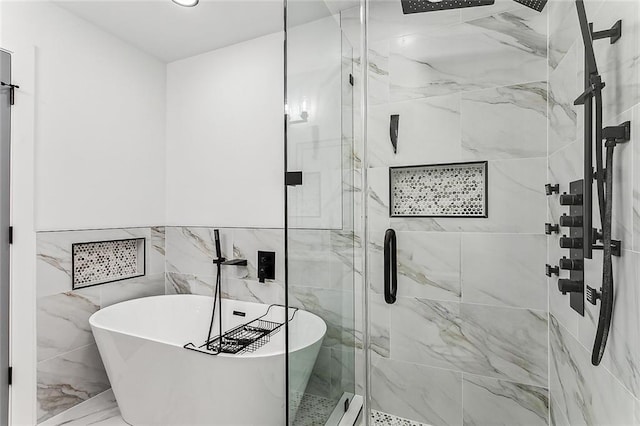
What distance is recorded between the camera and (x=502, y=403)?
1.74m

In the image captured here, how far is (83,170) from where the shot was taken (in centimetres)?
229

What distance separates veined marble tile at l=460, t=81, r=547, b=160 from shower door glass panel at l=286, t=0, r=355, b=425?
622 mm

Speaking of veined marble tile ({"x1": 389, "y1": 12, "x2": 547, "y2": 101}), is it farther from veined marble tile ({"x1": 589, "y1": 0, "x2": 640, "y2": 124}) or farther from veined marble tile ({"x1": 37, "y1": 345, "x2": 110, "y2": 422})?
veined marble tile ({"x1": 37, "y1": 345, "x2": 110, "y2": 422})

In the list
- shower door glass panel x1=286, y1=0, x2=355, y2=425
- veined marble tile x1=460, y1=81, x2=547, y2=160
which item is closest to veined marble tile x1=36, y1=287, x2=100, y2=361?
shower door glass panel x1=286, y1=0, x2=355, y2=425

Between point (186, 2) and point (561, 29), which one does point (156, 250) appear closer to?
point (186, 2)

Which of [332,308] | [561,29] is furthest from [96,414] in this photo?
[561,29]

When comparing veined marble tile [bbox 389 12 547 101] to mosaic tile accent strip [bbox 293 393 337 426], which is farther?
veined marble tile [bbox 389 12 547 101]

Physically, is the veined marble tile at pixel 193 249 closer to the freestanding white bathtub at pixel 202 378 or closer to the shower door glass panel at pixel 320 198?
the freestanding white bathtub at pixel 202 378

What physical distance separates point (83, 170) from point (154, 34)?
1097 mm

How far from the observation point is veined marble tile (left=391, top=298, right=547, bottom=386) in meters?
1.69

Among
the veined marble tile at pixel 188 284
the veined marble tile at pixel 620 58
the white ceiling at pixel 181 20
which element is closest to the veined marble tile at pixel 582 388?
the veined marble tile at pixel 620 58

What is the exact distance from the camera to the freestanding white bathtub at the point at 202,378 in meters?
1.42

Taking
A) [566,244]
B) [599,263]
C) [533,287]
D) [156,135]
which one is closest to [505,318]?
[533,287]

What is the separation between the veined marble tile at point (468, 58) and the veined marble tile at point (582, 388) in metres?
1.22
